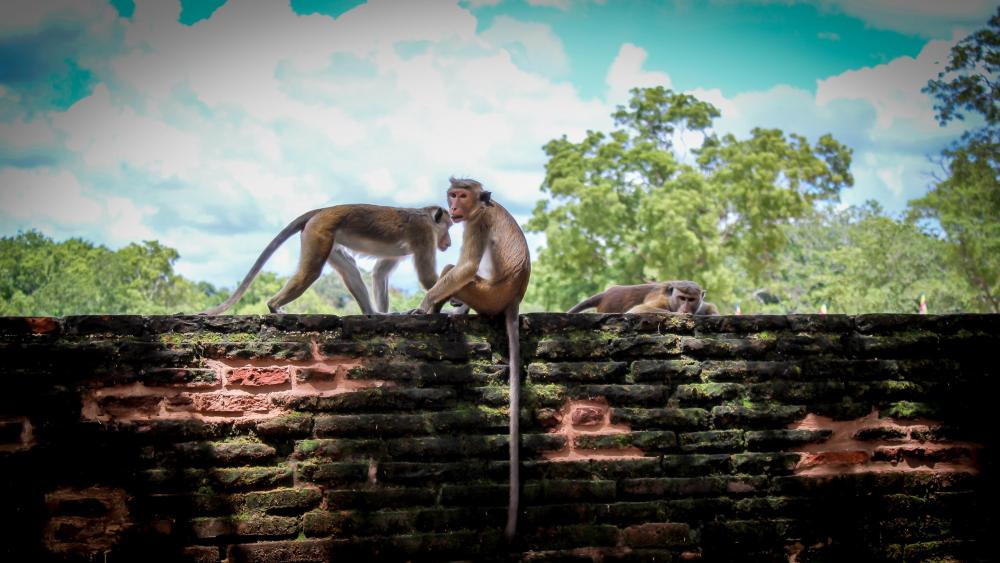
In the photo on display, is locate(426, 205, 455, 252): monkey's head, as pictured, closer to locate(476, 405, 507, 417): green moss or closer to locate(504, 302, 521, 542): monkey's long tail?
locate(504, 302, 521, 542): monkey's long tail

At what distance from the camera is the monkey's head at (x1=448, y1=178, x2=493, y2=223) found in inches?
169

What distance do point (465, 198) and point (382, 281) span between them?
4.48 ft

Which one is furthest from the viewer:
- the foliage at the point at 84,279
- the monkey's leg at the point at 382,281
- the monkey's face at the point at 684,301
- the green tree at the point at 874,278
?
the green tree at the point at 874,278

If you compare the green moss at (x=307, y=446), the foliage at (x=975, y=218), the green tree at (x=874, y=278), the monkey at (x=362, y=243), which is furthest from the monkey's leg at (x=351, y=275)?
the foliage at (x=975, y=218)

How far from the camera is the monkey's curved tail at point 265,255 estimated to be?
4282 millimetres

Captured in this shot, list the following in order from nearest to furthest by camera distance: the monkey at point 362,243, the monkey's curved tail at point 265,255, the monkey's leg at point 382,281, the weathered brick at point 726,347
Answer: the weathered brick at point 726,347
the monkey's curved tail at point 265,255
the monkey at point 362,243
the monkey's leg at point 382,281

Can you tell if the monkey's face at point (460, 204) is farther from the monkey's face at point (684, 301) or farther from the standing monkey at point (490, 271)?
the monkey's face at point (684, 301)

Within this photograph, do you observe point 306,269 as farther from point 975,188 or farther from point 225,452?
point 975,188

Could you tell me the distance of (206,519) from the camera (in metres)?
3.34

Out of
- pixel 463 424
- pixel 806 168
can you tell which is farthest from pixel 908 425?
pixel 806 168

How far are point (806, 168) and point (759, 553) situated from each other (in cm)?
2253

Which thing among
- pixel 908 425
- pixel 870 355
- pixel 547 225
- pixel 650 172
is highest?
pixel 650 172

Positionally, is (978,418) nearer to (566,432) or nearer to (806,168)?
(566,432)

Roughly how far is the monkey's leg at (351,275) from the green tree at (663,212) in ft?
54.1
